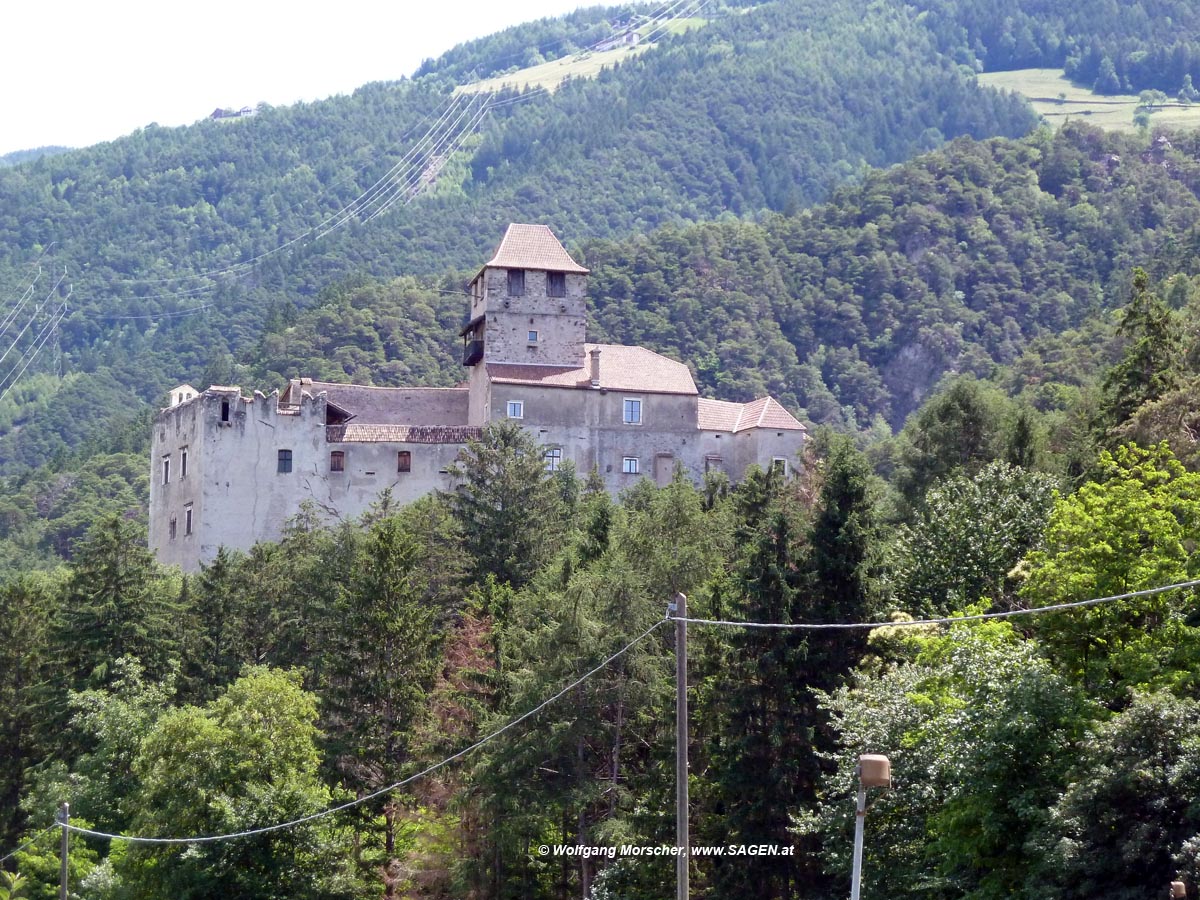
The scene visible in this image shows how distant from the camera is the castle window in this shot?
3189 inches

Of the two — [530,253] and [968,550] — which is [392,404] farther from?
[968,550]

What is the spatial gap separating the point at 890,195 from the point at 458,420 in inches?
3551

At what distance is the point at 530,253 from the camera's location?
271ft

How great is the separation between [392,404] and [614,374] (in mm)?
9292

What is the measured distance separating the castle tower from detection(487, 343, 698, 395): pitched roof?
2.12 ft

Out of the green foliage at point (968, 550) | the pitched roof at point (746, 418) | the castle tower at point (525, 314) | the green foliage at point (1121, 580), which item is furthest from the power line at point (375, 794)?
the pitched roof at point (746, 418)

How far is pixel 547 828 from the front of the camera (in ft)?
146

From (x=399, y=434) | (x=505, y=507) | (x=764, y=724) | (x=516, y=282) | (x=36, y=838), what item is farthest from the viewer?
(x=516, y=282)

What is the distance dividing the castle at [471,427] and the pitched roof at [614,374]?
83mm

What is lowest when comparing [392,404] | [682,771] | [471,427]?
[682,771]

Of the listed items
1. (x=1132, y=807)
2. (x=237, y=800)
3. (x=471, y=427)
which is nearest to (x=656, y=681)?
(x=237, y=800)

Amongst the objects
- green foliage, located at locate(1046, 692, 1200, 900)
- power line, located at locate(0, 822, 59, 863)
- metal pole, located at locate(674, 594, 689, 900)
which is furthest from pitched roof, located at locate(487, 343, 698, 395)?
metal pole, located at locate(674, 594, 689, 900)

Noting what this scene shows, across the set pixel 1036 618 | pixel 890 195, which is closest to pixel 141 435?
pixel 890 195

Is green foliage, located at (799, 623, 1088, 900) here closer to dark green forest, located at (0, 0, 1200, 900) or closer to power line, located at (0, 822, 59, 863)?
dark green forest, located at (0, 0, 1200, 900)
